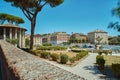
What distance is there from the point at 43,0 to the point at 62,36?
332 feet

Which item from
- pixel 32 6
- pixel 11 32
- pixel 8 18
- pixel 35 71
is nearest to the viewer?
pixel 35 71

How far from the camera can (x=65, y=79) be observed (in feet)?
7.08

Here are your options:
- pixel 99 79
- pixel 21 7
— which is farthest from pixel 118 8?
pixel 21 7

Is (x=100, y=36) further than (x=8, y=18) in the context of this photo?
Yes

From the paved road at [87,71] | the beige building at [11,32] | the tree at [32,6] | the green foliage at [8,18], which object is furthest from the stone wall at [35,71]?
the green foliage at [8,18]

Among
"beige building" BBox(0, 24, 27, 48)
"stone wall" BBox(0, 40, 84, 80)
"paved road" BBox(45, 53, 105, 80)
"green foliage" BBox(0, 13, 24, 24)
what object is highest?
"green foliage" BBox(0, 13, 24, 24)

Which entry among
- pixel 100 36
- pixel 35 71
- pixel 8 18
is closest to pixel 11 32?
pixel 8 18

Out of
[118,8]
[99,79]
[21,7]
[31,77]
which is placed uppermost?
[21,7]

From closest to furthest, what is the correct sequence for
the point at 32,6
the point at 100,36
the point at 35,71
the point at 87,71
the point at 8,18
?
the point at 35,71, the point at 87,71, the point at 32,6, the point at 8,18, the point at 100,36

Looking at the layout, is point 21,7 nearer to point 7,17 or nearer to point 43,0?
point 43,0

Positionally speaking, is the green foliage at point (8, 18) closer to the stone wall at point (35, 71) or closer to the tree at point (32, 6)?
the tree at point (32, 6)

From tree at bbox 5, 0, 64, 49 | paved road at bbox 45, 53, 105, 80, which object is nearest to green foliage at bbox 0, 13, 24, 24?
tree at bbox 5, 0, 64, 49

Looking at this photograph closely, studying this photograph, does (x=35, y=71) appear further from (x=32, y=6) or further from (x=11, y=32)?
(x=11, y=32)

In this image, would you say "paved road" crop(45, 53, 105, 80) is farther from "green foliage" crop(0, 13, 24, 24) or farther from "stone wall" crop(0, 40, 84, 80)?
"green foliage" crop(0, 13, 24, 24)
